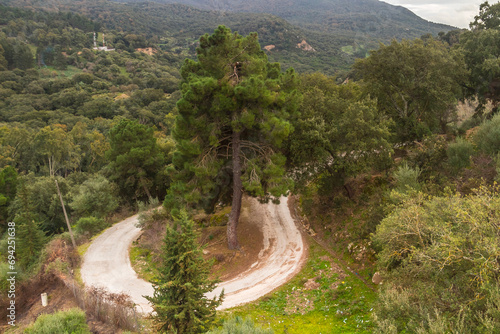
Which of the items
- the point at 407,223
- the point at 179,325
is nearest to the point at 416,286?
the point at 407,223

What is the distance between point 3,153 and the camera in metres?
36.7

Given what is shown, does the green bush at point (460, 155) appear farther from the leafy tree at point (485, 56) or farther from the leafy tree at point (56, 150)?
the leafy tree at point (56, 150)

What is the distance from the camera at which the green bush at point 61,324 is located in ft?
30.6

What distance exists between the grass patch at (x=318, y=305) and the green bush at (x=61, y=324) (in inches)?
195

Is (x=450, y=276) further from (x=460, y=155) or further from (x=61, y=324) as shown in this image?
(x=61, y=324)

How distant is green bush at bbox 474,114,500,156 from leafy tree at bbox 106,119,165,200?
24722mm

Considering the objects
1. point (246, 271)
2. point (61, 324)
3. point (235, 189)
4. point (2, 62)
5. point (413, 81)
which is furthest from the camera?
point (2, 62)

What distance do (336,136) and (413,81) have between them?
7.36 metres

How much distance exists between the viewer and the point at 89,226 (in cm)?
2302

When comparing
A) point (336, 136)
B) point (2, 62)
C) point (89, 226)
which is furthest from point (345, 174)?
point (2, 62)

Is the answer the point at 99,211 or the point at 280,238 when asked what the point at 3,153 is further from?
the point at 280,238

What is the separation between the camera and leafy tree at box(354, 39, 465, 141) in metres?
18.6

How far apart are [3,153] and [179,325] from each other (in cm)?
4076

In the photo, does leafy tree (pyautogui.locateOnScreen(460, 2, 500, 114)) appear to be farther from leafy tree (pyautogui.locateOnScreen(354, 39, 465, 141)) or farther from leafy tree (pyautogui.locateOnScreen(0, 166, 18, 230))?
leafy tree (pyautogui.locateOnScreen(0, 166, 18, 230))
